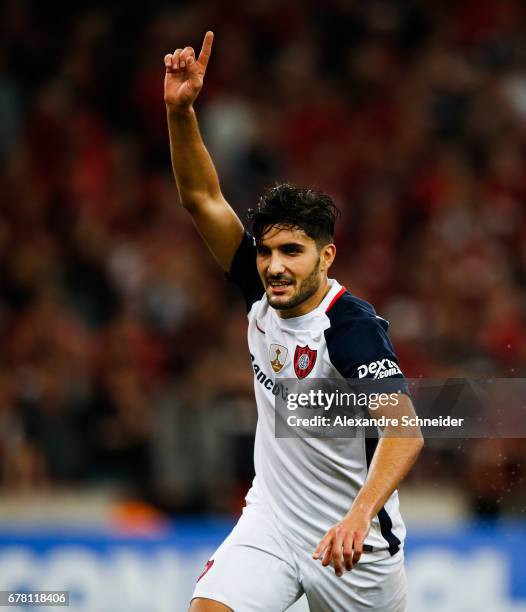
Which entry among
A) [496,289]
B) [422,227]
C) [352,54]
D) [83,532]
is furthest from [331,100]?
[83,532]

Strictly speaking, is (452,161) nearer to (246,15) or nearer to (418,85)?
(418,85)

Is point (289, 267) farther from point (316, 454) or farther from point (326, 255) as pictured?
point (316, 454)

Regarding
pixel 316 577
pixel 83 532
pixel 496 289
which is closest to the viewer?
pixel 316 577

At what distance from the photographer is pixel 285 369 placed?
16.7 ft

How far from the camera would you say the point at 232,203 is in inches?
459

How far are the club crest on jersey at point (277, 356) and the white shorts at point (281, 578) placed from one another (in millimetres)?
576

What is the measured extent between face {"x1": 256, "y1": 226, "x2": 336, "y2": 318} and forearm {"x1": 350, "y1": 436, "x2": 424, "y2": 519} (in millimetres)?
699

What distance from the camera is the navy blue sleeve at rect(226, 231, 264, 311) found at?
5422mm

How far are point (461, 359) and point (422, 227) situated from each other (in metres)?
2.25

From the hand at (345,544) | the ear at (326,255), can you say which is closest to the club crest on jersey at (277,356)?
the ear at (326,255)

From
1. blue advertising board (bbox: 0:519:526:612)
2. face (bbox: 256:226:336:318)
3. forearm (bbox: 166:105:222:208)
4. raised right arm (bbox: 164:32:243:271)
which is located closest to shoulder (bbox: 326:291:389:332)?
face (bbox: 256:226:336:318)

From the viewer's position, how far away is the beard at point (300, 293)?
497 centimetres

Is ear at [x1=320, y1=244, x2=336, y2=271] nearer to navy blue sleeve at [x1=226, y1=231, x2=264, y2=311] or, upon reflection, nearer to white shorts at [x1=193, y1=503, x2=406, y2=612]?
navy blue sleeve at [x1=226, y1=231, x2=264, y2=311]

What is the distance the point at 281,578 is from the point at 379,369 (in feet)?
3.02
